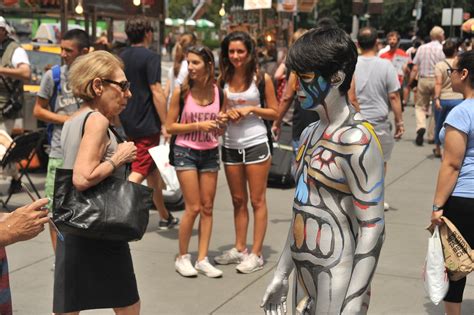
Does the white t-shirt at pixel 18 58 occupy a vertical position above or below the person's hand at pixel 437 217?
above

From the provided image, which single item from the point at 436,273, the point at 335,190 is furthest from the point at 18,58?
the point at 335,190

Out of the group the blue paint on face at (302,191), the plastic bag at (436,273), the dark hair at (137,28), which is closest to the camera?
the blue paint on face at (302,191)

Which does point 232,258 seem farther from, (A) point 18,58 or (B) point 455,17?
(B) point 455,17

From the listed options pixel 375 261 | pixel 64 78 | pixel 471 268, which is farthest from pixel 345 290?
pixel 64 78

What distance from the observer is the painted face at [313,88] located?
105 inches

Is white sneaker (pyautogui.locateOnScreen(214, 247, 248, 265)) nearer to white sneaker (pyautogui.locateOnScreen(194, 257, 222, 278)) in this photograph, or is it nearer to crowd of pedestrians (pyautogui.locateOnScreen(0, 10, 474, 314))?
crowd of pedestrians (pyautogui.locateOnScreen(0, 10, 474, 314))

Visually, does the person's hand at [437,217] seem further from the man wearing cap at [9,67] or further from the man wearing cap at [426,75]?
the man wearing cap at [426,75]

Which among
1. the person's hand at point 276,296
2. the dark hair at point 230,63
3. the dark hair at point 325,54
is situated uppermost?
the dark hair at point 325,54

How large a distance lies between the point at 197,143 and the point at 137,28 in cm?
181

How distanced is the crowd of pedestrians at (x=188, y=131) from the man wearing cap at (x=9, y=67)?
0.6 inches

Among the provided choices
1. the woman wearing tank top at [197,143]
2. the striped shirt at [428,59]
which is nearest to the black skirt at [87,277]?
the woman wearing tank top at [197,143]

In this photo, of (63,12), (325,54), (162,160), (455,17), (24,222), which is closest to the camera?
(325,54)

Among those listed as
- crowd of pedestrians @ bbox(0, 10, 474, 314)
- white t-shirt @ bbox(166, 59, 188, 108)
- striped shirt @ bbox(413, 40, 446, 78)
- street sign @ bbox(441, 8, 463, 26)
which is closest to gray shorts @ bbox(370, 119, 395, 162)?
crowd of pedestrians @ bbox(0, 10, 474, 314)

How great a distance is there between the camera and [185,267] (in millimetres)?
5809
